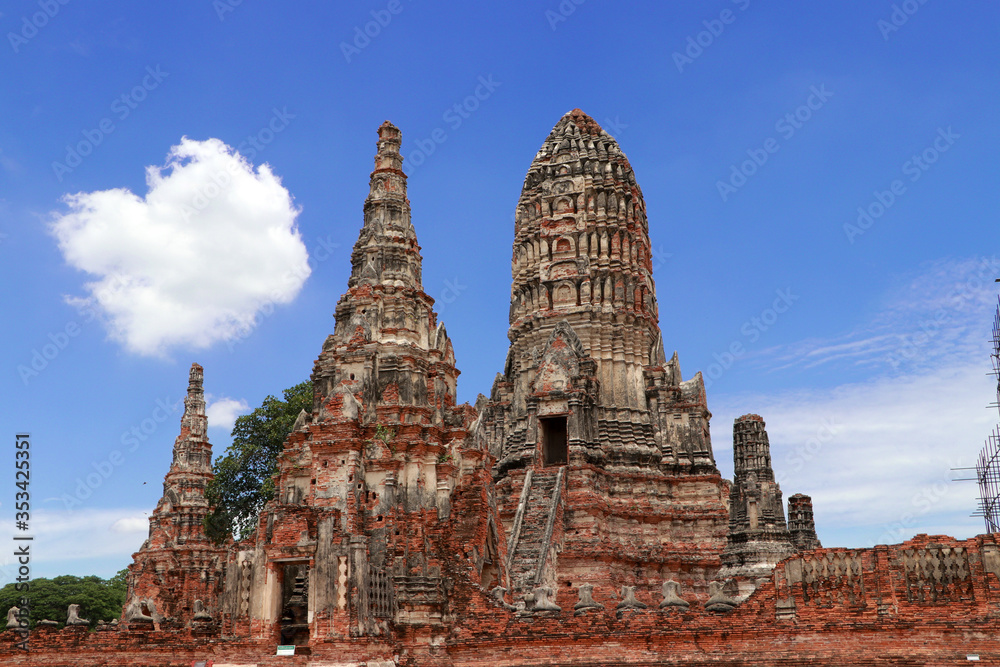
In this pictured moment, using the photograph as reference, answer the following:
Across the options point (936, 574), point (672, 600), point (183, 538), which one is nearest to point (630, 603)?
point (672, 600)

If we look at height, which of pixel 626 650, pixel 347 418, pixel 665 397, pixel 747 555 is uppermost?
pixel 665 397

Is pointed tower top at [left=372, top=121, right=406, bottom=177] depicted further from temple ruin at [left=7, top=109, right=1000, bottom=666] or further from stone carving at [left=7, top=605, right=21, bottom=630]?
stone carving at [left=7, top=605, right=21, bottom=630]

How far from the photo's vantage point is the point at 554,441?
1312 inches

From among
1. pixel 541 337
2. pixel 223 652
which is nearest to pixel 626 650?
pixel 223 652

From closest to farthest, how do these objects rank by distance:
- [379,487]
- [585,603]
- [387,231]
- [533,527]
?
[585,603] → [379,487] → [387,231] → [533,527]

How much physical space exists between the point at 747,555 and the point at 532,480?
842 cm

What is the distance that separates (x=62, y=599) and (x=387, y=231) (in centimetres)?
3439

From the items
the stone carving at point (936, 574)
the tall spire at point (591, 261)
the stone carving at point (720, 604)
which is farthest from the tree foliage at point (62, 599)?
the stone carving at point (936, 574)

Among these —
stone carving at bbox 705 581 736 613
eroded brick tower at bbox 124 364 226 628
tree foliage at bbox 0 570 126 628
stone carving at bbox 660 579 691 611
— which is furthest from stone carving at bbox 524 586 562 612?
tree foliage at bbox 0 570 126 628

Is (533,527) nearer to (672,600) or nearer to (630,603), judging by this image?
(630,603)

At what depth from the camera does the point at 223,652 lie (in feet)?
65.4

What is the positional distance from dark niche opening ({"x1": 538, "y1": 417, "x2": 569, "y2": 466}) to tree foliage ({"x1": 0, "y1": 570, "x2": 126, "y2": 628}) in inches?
1031

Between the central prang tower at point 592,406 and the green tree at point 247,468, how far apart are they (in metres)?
7.58

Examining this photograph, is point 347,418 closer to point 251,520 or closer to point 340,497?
point 340,497
